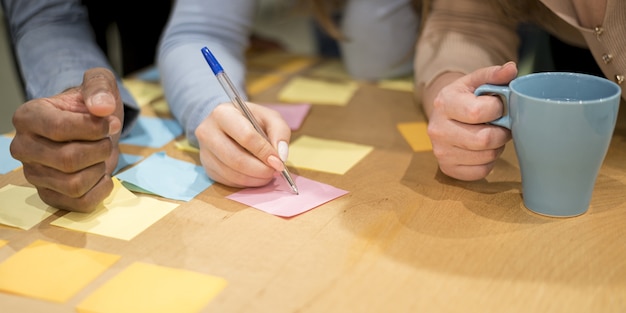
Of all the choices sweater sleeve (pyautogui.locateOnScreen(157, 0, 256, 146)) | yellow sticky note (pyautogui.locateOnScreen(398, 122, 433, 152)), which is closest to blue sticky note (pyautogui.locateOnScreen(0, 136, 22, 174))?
sweater sleeve (pyautogui.locateOnScreen(157, 0, 256, 146))

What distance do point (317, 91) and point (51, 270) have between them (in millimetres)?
622

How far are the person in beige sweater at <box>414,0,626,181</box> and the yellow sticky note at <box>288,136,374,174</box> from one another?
11cm

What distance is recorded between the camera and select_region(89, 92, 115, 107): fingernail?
2.02ft

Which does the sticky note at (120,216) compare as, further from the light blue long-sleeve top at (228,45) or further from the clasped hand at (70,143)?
the light blue long-sleeve top at (228,45)

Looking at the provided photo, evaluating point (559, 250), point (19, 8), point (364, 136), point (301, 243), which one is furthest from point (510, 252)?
point (19, 8)

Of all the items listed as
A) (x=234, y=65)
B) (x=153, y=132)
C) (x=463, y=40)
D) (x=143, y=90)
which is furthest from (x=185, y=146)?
(x=463, y=40)

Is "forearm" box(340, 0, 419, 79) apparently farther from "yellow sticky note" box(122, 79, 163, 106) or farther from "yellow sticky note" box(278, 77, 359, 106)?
"yellow sticky note" box(122, 79, 163, 106)

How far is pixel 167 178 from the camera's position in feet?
2.53

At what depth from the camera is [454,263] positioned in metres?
0.57

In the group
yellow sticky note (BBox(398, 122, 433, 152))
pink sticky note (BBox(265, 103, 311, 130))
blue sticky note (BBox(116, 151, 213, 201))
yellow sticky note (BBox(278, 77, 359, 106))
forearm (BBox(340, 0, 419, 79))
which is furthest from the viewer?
forearm (BBox(340, 0, 419, 79))

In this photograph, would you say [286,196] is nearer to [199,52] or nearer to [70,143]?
[70,143]

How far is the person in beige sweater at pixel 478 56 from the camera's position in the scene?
2.20ft

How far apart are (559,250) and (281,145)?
12.6 inches

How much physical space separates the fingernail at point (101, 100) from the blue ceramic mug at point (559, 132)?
0.38 metres
